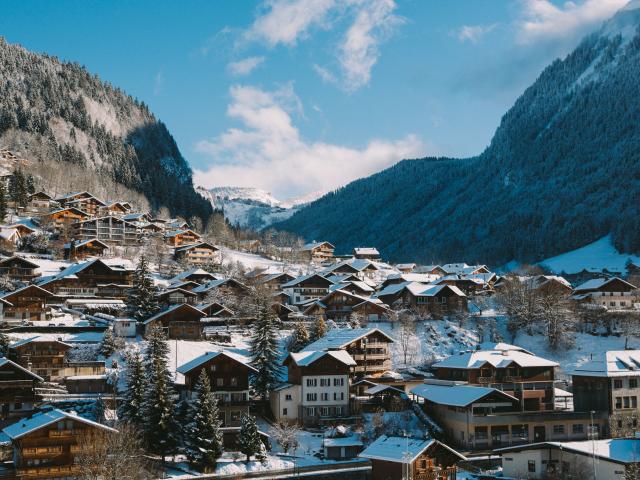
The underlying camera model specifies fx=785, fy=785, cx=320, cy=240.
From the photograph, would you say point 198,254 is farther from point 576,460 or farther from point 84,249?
point 576,460

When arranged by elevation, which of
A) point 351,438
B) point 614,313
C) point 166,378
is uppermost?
point 614,313

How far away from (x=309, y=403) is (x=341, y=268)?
58.4 metres

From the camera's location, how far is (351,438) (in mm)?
56031

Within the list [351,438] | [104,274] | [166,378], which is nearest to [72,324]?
[104,274]

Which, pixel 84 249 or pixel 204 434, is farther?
pixel 84 249

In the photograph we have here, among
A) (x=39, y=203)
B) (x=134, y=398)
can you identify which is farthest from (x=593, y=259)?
(x=134, y=398)

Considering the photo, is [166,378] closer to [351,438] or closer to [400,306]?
[351,438]

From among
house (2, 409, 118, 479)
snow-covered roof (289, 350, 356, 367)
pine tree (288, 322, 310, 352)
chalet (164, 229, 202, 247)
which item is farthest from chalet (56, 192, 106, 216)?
house (2, 409, 118, 479)

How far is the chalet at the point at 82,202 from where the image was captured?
130 metres

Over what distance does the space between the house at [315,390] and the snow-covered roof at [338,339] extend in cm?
245

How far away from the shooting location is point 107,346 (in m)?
63.5

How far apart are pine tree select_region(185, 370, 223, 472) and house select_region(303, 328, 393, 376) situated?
1929cm

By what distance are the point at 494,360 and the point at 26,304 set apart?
4328 centimetres

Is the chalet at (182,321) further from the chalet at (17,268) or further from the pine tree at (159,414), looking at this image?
the chalet at (17,268)
